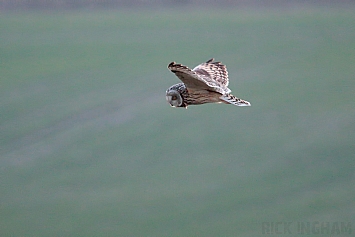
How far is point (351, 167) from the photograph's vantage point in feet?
83.7

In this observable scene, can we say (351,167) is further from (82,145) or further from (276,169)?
(82,145)

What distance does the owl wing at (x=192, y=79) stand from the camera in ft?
21.1

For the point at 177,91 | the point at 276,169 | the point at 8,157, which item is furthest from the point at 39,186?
the point at 177,91

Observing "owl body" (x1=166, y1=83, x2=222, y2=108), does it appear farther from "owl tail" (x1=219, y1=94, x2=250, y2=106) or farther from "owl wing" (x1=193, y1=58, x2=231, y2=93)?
"owl wing" (x1=193, y1=58, x2=231, y2=93)

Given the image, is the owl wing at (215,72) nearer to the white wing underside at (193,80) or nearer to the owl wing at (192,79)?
the white wing underside at (193,80)

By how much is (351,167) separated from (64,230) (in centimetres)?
993

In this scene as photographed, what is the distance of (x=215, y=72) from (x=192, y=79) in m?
1.36

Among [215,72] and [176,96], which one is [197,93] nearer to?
[176,96]

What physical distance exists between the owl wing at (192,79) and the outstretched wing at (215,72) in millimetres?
531

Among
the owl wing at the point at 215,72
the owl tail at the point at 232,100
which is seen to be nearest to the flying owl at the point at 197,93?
the owl tail at the point at 232,100

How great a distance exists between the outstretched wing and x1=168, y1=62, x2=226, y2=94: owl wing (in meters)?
0.53

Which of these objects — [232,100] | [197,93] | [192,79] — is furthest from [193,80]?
[232,100]

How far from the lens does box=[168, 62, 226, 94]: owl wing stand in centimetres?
644

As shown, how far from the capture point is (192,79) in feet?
→ 21.9
